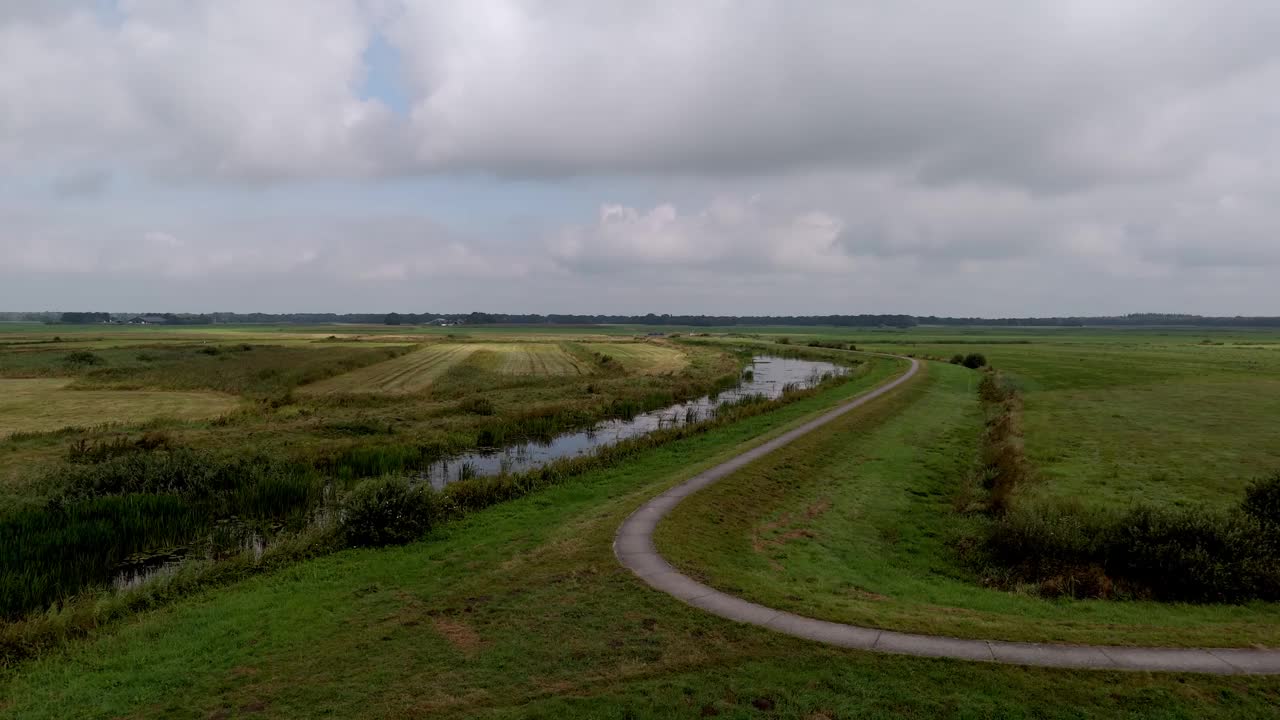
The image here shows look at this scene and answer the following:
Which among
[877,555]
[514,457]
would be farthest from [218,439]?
[877,555]

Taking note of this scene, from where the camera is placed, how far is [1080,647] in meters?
10.7

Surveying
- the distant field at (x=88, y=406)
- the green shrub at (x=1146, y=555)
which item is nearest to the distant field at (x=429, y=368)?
the distant field at (x=88, y=406)

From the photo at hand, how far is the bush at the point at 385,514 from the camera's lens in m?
17.8

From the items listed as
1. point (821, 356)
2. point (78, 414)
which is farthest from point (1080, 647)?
point (821, 356)

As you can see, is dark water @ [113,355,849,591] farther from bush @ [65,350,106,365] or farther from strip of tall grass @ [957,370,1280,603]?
bush @ [65,350,106,365]

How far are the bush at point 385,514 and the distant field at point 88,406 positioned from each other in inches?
1031

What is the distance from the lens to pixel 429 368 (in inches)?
2803

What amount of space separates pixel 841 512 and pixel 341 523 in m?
16.7

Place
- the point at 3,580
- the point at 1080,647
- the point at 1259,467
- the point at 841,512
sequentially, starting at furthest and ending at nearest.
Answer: the point at 1259,467 → the point at 841,512 → the point at 3,580 → the point at 1080,647

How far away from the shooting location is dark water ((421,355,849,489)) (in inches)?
1163

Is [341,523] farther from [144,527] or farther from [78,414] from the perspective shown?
[78,414]

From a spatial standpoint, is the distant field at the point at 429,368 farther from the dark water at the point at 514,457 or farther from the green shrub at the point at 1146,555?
the green shrub at the point at 1146,555

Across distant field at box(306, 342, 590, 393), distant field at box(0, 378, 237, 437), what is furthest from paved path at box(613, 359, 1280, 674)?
distant field at box(306, 342, 590, 393)

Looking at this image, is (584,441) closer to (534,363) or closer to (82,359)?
(534,363)
